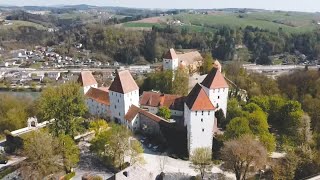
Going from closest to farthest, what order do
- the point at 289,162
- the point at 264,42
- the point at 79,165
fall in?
the point at 289,162
the point at 79,165
the point at 264,42

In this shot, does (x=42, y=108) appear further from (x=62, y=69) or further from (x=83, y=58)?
(x=83, y=58)

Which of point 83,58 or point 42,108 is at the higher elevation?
point 42,108

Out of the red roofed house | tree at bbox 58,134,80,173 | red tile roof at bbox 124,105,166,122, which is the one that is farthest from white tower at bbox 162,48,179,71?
tree at bbox 58,134,80,173

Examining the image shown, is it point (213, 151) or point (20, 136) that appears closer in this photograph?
point (213, 151)

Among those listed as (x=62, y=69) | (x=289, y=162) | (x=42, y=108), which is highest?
(x=42, y=108)

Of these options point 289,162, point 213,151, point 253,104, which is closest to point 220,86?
point 253,104

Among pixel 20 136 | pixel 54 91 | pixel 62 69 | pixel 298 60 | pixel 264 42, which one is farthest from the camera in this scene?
pixel 264 42
